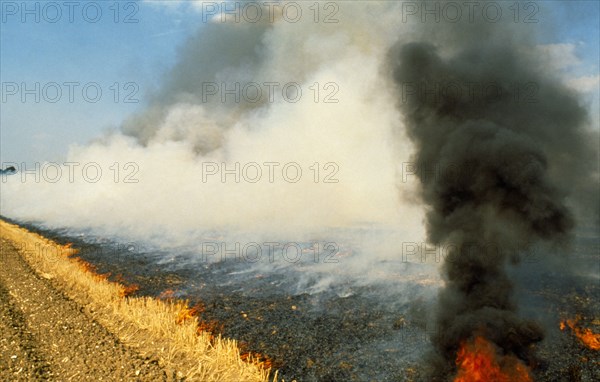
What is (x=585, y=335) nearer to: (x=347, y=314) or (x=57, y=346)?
(x=347, y=314)

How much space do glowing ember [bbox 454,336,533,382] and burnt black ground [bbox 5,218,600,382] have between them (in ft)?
5.55

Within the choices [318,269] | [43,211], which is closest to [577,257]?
[318,269]

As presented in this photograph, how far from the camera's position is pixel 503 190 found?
10438 mm

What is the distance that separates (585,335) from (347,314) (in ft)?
26.3

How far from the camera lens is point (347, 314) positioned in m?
14.7

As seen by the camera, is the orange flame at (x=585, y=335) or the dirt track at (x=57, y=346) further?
the orange flame at (x=585, y=335)

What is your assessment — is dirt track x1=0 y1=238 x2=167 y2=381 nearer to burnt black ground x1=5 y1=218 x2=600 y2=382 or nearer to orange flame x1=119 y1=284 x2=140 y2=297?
orange flame x1=119 y1=284 x2=140 y2=297

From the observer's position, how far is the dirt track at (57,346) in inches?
343

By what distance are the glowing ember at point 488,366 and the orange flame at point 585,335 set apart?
587 cm

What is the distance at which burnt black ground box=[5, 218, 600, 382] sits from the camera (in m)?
10.8

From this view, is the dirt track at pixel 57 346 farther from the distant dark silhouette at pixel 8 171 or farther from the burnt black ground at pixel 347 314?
the distant dark silhouette at pixel 8 171

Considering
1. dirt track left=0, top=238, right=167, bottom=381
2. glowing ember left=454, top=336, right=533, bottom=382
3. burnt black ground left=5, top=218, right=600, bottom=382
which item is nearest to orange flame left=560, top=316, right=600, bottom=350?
burnt black ground left=5, top=218, right=600, bottom=382

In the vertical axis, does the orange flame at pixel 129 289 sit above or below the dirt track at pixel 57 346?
below

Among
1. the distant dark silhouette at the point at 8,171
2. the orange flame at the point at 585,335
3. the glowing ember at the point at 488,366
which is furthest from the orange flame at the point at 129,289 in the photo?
the distant dark silhouette at the point at 8,171
